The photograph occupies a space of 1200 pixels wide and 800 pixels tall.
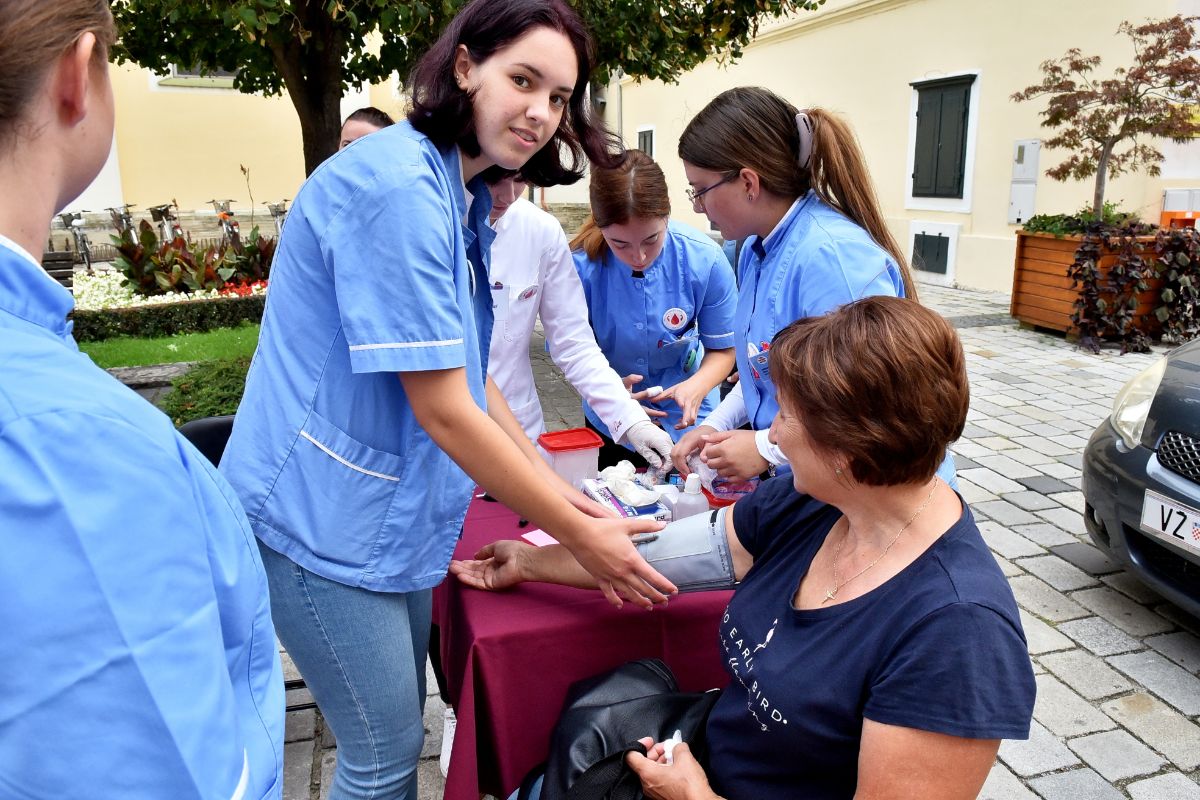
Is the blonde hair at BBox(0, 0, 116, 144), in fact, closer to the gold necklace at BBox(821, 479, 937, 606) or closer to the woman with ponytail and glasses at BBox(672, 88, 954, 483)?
the gold necklace at BBox(821, 479, 937, 606)

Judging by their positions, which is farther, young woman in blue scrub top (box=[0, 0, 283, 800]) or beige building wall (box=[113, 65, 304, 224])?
beige building wall (box=[113, 65, 304, 224])

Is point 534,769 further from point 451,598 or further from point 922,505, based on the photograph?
point 922,505

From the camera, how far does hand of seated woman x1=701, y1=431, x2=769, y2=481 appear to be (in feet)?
6.65

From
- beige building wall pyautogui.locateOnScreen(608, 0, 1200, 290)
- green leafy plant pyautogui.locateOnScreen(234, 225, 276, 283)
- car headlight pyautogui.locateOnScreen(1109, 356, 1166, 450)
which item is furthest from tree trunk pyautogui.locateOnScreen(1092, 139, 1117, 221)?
green leafy plant pyautogui.locateOnScreen(234, 225, 276, 283)

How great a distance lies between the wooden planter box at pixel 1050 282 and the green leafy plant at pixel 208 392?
7.31 metres

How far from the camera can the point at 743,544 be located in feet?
5.93

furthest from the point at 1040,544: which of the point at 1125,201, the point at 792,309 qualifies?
the point at 1125,201

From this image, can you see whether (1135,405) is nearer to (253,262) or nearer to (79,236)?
(253,262)

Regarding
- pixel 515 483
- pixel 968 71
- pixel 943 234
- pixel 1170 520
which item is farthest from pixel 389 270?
pixel 943 234

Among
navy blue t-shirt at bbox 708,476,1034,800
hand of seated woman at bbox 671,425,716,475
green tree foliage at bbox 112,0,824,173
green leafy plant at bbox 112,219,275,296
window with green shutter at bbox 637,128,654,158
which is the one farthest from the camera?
window with green shutter at bbox 637,128,654,158

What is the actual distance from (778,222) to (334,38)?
5.03 m

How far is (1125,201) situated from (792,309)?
9.49m

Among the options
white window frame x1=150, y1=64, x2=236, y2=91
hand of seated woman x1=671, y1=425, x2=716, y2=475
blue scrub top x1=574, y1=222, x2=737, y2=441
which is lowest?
hand of seated woman x1=671, y1=425, x2=716, y2=475

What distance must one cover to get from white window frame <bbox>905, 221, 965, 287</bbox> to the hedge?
802 centimetres
